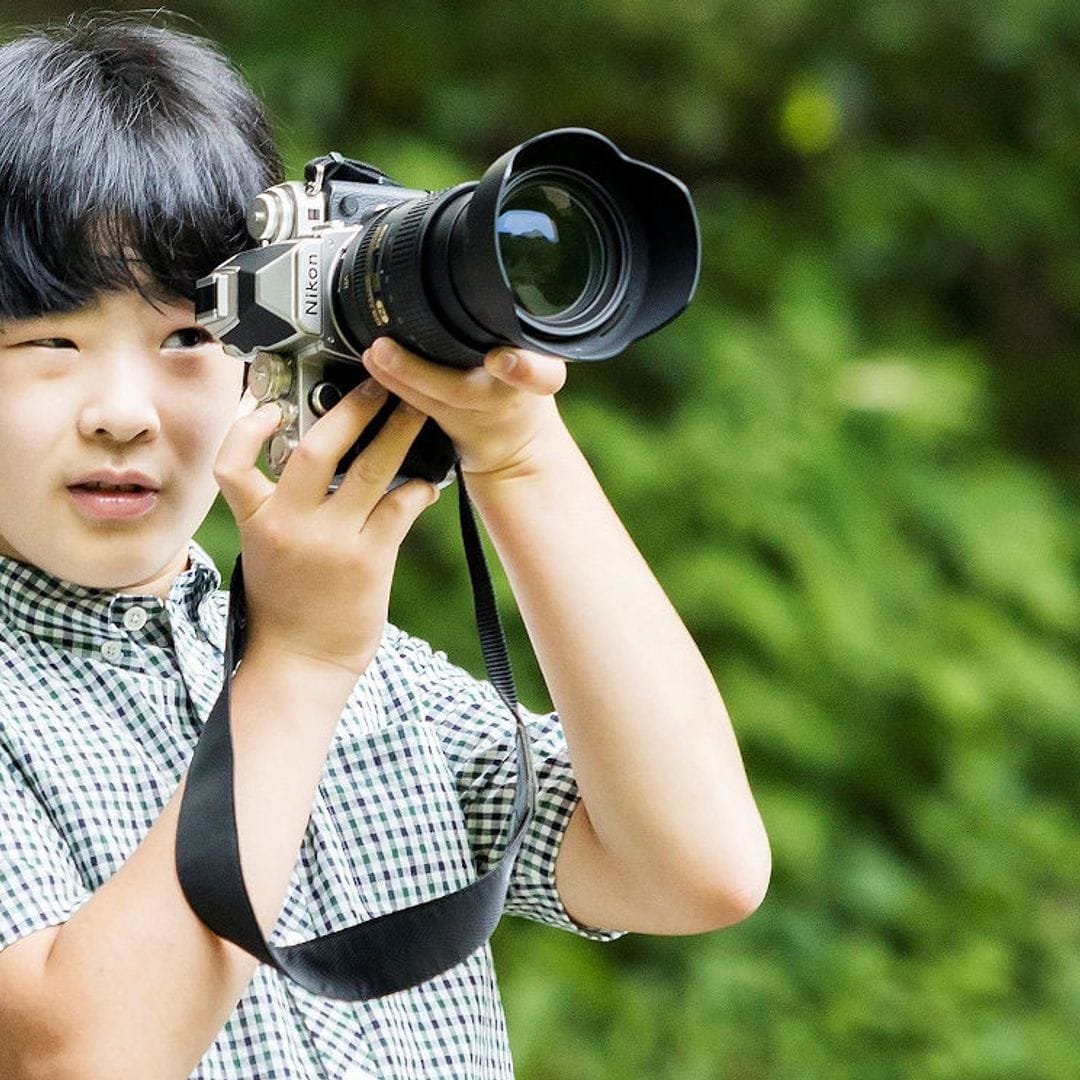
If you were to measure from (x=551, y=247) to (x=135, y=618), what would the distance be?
30cm

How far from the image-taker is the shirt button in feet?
3.10

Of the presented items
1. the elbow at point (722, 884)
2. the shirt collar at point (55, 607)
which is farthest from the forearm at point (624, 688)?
the shirt collar at point (55, 607)

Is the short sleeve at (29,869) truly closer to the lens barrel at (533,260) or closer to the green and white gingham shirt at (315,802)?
the green and white gingham shirt at (315,802)

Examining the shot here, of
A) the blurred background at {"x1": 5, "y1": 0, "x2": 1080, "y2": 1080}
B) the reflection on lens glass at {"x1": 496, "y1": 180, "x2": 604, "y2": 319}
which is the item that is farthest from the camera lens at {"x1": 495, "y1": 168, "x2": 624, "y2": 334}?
the blurred background at {"x1": 5, "y1": 0, "x2": 1080, "y2": 1080}

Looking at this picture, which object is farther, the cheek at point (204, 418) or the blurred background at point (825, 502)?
the blurred background at point (825, 502)

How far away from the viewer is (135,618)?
95 centimetres

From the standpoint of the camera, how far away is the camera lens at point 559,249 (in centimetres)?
80

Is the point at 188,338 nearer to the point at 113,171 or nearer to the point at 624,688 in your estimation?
the point at 113,171

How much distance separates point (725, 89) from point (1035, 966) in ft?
4.30

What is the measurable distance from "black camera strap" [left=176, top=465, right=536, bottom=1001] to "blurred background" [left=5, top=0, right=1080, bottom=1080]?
1.26 meters

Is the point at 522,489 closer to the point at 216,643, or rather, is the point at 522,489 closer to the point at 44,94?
the point at 216,643

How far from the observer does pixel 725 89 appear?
263 centimetres

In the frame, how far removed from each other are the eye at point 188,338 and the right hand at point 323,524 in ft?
0.23

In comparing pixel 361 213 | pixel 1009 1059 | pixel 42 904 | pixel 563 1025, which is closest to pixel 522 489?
pixel 361 213
